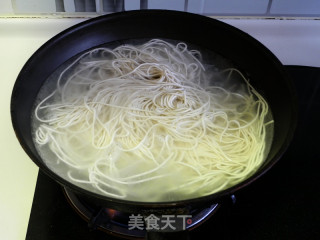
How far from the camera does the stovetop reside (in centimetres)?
107

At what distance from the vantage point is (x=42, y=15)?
1537 mm

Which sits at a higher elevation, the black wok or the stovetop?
the black wok

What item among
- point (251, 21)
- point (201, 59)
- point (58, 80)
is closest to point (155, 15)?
point (201, 59)

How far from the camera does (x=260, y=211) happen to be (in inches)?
44.3

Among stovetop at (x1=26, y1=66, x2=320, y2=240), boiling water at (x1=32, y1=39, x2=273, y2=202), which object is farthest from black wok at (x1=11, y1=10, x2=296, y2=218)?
stovetop at (x1=26, y1=66, x2=320, y2=240)

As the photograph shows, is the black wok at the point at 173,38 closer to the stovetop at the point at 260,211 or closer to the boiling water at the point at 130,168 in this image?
the boiling water at the point at 130,168

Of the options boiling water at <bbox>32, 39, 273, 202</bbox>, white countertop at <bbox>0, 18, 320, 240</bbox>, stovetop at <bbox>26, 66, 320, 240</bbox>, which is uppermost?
white countertop at <bbox>0, 18, 320, 240</bbox>

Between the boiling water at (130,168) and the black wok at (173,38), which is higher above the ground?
A: the black wok at (173,38)

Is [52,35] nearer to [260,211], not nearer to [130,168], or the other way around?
[130,168]

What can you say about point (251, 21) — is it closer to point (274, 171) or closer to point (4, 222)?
point (274, 171)

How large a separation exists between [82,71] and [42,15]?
40 centimetres

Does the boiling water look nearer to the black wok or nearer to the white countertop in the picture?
the black wok

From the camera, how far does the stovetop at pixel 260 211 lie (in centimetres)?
107

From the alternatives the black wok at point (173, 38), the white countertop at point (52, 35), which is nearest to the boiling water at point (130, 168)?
the black wok at point (173, 38)
